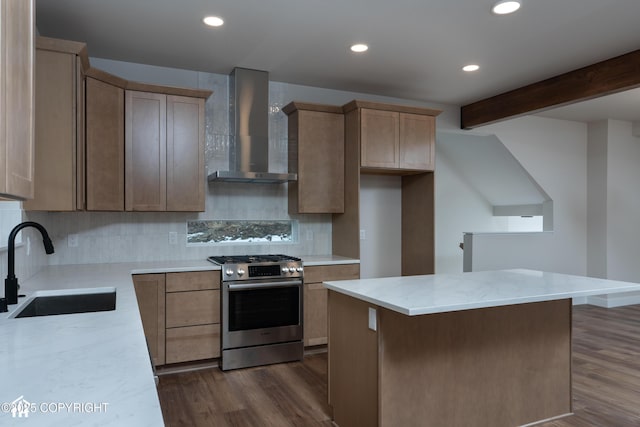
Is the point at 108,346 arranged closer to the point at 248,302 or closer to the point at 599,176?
the point at 248,302

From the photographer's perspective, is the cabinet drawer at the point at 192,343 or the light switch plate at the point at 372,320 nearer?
the light switch plate at the point at 372,320

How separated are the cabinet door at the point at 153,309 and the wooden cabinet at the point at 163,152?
0.61m

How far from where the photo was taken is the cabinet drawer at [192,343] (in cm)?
345

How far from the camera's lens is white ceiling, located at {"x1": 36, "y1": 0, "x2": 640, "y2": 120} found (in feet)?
9.27

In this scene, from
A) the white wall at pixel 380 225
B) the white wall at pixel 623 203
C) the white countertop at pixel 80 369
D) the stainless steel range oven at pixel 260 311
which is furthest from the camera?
the white wall at pixel 623 203

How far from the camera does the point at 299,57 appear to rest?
3725mm

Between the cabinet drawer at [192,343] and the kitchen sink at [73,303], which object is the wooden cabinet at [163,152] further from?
the kitchen sink at [73,303]

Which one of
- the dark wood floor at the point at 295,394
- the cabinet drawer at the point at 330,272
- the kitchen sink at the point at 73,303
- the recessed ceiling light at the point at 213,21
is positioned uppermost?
the recessed ceiling light at the point at 213,21

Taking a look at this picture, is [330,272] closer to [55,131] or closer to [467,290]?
[467,290]

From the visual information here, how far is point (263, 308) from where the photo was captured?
3.69 metres

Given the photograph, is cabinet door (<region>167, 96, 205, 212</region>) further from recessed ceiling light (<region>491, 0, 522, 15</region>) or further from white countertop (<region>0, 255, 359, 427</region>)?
recessed ceiling light (<region>491, 0, 522, 15</region>)

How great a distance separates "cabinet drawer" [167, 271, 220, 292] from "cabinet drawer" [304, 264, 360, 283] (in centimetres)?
81

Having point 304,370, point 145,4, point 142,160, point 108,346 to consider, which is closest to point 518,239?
point 304,370

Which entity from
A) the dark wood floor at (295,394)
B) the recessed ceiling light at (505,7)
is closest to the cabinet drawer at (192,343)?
the dark wood floor at (295,394)
